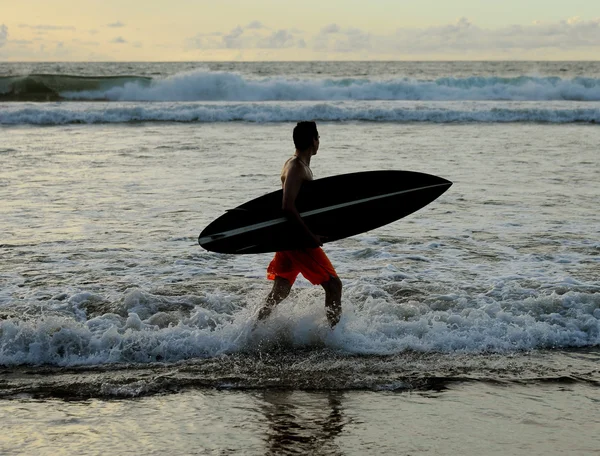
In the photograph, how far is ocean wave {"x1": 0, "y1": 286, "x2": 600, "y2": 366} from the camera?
545 centimetres

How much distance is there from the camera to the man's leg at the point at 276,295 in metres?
5.41

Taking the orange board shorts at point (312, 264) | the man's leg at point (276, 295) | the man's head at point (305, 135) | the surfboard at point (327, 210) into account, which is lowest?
the man's leg at point (276, 295)

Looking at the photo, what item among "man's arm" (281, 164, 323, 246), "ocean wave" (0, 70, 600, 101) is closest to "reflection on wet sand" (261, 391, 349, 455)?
"man's arm" (281, 164, 323, 246)

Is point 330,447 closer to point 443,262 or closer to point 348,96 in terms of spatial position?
point 443,262

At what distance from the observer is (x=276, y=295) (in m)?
5.44

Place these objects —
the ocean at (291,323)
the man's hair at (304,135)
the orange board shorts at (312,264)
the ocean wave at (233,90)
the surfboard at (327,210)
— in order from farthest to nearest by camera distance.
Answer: the ocean wave at (233,90) < the surfboard at (327,210) < the orange board shorts at (312,264) < the man's hair at (304,135) < the ocean at (291,323)

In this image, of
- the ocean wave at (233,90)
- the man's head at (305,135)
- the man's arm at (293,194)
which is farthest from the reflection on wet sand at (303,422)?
the ocean wave at (233,90)

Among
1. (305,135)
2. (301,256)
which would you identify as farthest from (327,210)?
(305,135)

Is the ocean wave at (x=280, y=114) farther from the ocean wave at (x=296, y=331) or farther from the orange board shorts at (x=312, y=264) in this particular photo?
the orange board shorts at (x=312, y=264)

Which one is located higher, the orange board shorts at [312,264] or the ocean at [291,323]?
the orange board shorts at [312,264]

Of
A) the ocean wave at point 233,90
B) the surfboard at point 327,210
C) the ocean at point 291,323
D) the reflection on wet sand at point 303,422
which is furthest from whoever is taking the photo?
the ocean wave at point 233,90

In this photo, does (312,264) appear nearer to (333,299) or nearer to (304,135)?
(333,299)

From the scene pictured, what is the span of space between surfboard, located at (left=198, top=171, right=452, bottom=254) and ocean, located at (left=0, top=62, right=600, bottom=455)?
0.60 m

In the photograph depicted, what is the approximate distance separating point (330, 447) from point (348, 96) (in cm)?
3446
